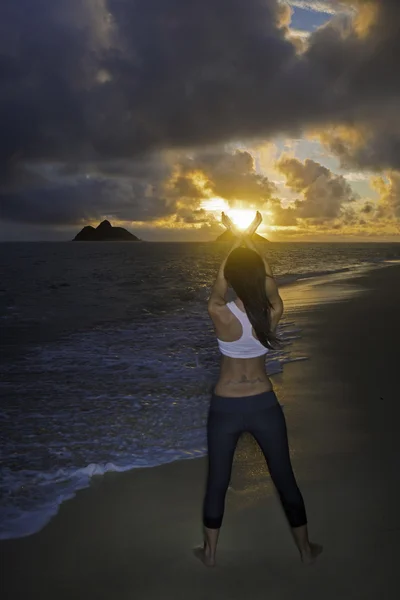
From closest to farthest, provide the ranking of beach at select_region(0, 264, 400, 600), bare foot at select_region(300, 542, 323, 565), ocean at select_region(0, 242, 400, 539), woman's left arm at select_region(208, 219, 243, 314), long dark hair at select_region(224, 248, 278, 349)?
long dark hair at select_region(224, 248, 278, 349) → woman's left arm at select_region(208, 219, 243, 314) → beach at select_region(0, 264, 400, 600) → bare foot at select_region(300, 542, 323, 565) → ocean at select_region(0, 242, 400, 539)

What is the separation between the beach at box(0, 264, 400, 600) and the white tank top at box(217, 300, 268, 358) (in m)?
1.56

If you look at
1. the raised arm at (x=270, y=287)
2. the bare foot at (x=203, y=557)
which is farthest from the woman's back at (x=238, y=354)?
the bare foot at (x=203, y=557)

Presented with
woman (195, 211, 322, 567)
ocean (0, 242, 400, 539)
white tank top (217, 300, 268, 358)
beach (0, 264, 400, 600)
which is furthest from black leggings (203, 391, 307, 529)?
ocean (0, 242, 400, 539)

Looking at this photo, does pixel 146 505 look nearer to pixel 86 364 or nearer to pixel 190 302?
pixel 86 364

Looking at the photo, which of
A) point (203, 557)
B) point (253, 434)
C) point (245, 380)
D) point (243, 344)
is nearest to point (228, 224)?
point (243, 344)

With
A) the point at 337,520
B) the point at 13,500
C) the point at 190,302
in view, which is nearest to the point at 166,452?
the point at 13,500

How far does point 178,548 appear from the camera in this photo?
3812 mm

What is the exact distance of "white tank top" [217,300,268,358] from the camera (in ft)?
10.4

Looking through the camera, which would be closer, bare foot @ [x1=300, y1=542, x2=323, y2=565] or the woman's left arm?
the woman's left arm

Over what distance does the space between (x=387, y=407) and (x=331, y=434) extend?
1.30 meters

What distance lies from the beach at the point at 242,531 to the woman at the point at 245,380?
393 mm

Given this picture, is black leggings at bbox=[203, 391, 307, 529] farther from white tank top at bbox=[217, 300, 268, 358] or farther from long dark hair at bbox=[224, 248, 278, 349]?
long dark hair at bbox=[224, 248, 278, 349]

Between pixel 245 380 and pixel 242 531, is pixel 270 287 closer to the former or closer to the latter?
pixel 245 380

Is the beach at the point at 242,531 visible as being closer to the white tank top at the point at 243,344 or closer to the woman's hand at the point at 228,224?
the white tank top at the point at 243,344
